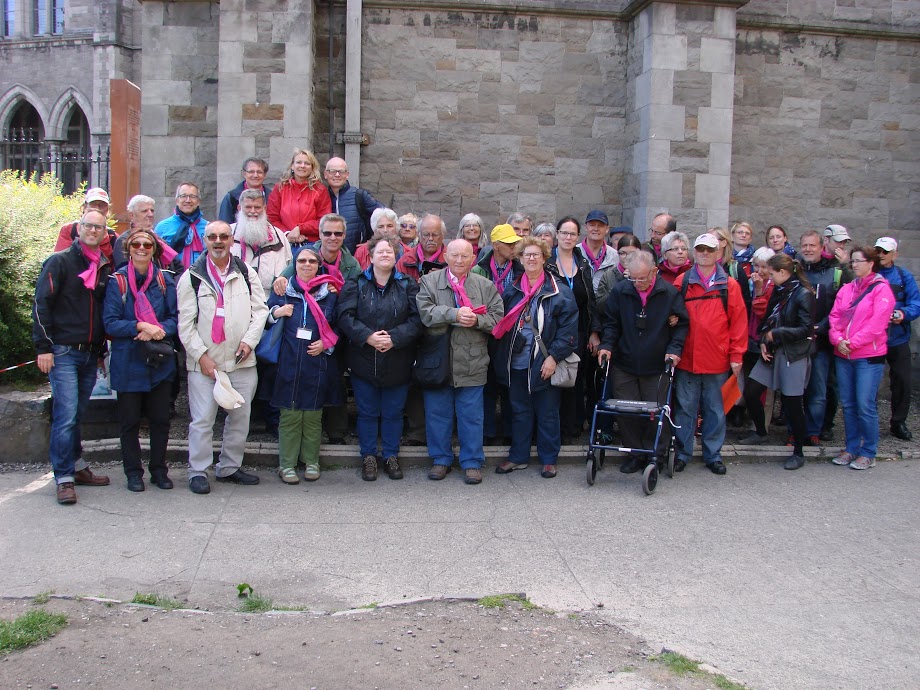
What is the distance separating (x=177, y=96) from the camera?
9617 millimetres

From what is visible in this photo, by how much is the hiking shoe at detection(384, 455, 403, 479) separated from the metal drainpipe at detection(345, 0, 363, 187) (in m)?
4.29

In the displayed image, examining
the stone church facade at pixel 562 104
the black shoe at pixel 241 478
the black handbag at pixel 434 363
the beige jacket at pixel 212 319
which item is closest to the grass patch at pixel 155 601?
the black shoe at pixel 241 478

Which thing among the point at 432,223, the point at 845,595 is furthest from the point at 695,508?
the point at 432,223

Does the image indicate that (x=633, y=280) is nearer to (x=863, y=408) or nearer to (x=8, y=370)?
(x=863, y=408)

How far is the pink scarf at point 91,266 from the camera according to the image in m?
6.01

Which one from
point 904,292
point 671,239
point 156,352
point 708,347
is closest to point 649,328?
point 708,347

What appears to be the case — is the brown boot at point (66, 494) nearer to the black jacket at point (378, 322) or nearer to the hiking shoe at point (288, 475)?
the hiking shoe at point (288, 475)

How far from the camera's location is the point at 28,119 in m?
32.8

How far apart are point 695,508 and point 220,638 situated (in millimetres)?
3527

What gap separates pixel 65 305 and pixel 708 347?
4893mm

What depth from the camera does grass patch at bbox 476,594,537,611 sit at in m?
4.38

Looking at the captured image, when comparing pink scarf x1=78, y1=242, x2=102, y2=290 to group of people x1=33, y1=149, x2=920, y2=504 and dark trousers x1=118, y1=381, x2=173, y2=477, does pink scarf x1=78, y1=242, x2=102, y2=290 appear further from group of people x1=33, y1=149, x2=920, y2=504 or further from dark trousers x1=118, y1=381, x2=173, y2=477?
dark trousers x1=118, y1=381, x2=173, y2=477

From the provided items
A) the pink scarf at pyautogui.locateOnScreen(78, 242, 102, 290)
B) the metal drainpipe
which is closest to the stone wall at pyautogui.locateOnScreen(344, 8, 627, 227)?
the metal drainpipe

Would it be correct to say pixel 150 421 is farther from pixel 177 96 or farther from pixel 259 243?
pixel 177 96
